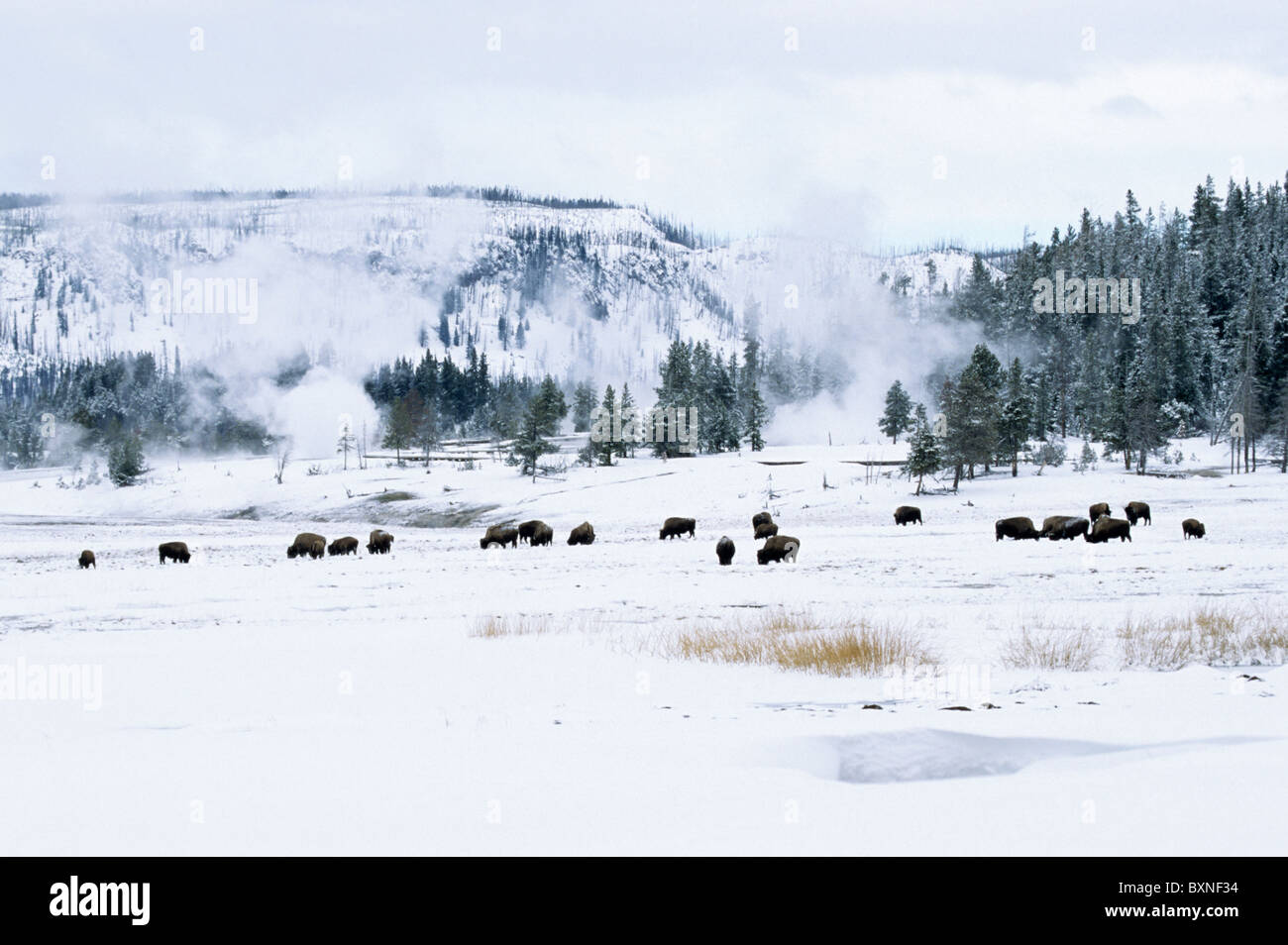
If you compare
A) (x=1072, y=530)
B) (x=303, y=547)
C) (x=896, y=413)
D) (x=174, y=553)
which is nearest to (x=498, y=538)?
(x=303, y=547)

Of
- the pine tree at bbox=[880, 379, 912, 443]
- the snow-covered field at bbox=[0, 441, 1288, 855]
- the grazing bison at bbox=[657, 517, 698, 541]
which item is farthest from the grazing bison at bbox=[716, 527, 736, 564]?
the pine tree at bbox=[880, 379, 912, 443]

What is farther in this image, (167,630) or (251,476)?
(251,476)

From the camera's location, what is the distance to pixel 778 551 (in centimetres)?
2942

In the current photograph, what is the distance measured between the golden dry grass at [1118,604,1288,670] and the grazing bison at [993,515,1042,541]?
916 inches

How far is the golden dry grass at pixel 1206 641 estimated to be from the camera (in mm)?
11234

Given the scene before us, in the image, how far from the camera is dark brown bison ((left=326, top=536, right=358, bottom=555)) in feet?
128

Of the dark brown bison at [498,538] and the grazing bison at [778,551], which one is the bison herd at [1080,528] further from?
the dark brown bison at [498,538]

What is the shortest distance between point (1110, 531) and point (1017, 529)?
146 inches

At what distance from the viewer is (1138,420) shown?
236 feet

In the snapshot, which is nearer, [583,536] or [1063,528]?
[1063,528]

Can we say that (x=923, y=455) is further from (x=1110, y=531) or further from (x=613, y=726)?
(x=613, y=726)
